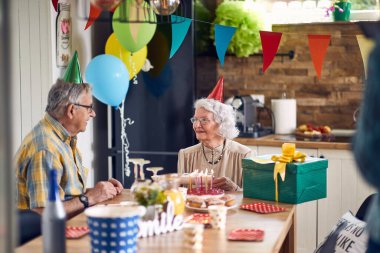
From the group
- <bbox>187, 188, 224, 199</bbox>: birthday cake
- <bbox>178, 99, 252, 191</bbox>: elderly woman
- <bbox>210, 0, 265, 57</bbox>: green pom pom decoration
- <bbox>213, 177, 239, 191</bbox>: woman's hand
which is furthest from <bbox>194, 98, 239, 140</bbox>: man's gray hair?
<bbox>210, 0, 265, 57</bbox>: green pom pom decoration

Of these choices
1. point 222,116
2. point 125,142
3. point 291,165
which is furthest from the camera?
point 125,142

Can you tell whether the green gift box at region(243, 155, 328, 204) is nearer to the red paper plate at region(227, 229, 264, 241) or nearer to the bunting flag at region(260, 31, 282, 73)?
the red paper plate at region(227, 229, 264, 241)

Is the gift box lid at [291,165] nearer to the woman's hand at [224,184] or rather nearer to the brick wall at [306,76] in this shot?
the woman's hand at [224,184]

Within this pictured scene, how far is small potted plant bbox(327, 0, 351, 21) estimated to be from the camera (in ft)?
15.8

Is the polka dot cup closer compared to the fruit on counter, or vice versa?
the polka dot cup

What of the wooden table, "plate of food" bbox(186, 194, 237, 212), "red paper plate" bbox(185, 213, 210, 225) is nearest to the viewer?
the wooden table

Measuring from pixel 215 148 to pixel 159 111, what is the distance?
4.10ft

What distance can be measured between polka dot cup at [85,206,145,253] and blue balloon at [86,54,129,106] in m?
2.11

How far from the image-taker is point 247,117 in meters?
4.97

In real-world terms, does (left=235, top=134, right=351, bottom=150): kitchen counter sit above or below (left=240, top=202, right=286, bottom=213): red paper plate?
above

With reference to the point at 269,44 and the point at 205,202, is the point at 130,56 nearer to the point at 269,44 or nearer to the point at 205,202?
the point at 269,44

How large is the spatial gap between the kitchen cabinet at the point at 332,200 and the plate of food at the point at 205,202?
5.80 ft

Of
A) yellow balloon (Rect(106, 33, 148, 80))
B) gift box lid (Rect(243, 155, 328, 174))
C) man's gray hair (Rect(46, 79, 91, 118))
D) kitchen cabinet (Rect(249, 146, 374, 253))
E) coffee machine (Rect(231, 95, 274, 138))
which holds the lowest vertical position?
kitchen cabinet (Rect(249, 146, 374, 253))

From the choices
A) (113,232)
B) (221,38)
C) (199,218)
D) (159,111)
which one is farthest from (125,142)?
(113,232)
